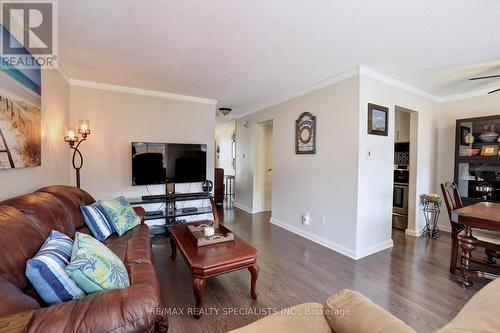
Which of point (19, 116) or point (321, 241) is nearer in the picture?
point (19, 116)

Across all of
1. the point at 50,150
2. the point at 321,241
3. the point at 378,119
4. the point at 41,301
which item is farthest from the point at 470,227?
the point at 50,150

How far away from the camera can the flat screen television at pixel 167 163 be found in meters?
3.55

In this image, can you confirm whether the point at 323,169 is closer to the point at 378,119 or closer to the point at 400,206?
the point at 378,119

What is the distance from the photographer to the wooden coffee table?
175cm

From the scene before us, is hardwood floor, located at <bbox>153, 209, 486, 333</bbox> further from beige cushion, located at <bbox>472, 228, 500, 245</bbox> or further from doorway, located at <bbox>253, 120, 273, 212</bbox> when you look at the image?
doorway, located at <bbox>253, 120, 273, 212</bbox>

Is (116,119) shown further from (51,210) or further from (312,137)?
(312,137)

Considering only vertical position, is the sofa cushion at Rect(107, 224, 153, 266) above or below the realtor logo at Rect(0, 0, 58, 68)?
below

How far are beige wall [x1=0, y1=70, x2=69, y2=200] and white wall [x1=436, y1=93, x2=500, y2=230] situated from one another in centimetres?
580

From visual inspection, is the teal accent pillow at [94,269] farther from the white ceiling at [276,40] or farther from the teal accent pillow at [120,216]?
the white ceiling at [276,40]

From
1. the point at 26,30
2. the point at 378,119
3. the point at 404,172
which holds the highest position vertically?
the point at 26,30

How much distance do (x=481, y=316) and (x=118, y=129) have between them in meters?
4.20

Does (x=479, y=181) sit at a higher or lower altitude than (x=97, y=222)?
higher

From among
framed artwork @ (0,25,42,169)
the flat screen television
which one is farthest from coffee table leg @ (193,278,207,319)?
the flat screen television

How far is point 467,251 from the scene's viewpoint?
228 cm
